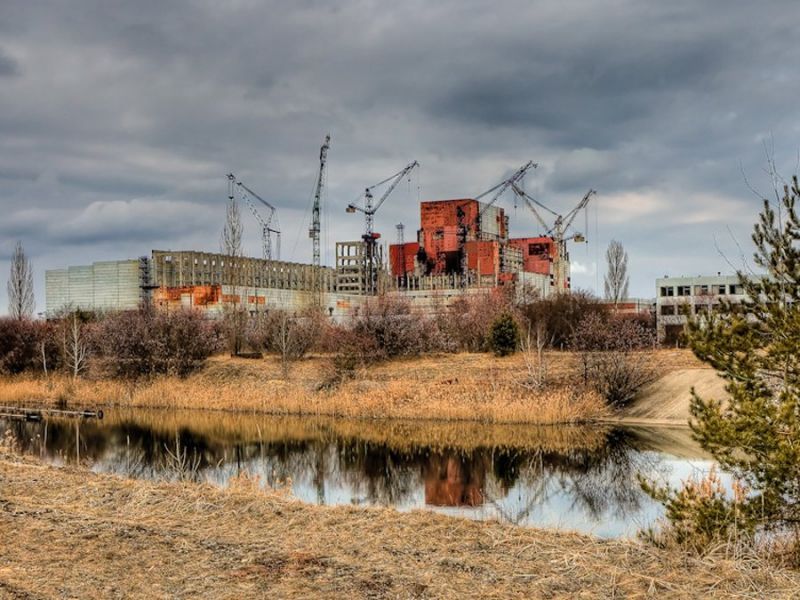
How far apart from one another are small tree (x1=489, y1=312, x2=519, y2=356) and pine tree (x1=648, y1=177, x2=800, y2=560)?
34231mm

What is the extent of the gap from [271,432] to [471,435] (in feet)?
26.2

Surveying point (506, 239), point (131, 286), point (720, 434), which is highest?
point (506, 239)

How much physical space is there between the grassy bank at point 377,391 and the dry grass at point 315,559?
71.6 feet

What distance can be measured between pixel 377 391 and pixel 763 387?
28.2 m

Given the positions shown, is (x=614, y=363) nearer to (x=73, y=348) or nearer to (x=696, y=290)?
(x=73, y=348)

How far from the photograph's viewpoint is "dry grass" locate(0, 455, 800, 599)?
786 centimetres

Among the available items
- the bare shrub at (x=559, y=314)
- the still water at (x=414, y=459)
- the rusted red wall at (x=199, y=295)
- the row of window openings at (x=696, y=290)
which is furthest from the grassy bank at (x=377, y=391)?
the row of window openings at (x=696, y=290)

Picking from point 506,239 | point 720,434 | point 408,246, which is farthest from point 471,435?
point 506,239

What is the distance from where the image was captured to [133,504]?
40.0 feet

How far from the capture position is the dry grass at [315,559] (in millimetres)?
7859

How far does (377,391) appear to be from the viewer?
123ft

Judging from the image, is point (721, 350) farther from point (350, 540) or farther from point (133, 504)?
point (133, 504)

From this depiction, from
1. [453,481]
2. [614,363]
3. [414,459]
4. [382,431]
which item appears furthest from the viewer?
[614,363]

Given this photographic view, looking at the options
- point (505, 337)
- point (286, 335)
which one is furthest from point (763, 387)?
point (286, 335)
